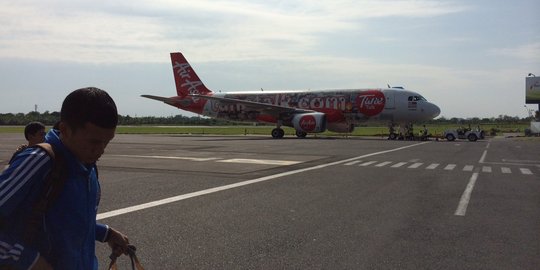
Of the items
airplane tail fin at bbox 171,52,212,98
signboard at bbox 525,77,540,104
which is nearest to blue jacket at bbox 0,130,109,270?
airplane tail fin at bbox 171,52,212,98

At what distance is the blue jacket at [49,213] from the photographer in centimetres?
180

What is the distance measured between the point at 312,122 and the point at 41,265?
34075 millimetres

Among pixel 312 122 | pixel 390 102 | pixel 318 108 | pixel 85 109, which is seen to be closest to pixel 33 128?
pixel 85 109

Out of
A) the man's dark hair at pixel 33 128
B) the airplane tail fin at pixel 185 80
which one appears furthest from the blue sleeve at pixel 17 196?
the airplane tail fin at pixel 185 80

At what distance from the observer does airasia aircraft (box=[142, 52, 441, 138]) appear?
117 feet

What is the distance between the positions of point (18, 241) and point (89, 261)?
404 millimetres

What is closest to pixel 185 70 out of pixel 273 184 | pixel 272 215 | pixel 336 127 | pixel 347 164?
pixel 336 127

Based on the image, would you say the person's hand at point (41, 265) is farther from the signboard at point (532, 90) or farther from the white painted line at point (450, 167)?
the signboard at point (532, 90)

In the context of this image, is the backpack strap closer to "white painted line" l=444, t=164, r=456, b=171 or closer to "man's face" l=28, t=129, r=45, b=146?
"man's face" l=28, t=129, r=45, b=146

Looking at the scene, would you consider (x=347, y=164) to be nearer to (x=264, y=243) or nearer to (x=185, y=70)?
(x=264, y=243)

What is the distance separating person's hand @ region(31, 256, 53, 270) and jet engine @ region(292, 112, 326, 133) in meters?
33.8

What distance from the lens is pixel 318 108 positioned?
3819cm

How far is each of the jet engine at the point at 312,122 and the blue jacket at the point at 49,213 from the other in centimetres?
3360

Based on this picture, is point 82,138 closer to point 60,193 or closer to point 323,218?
point 60,193
